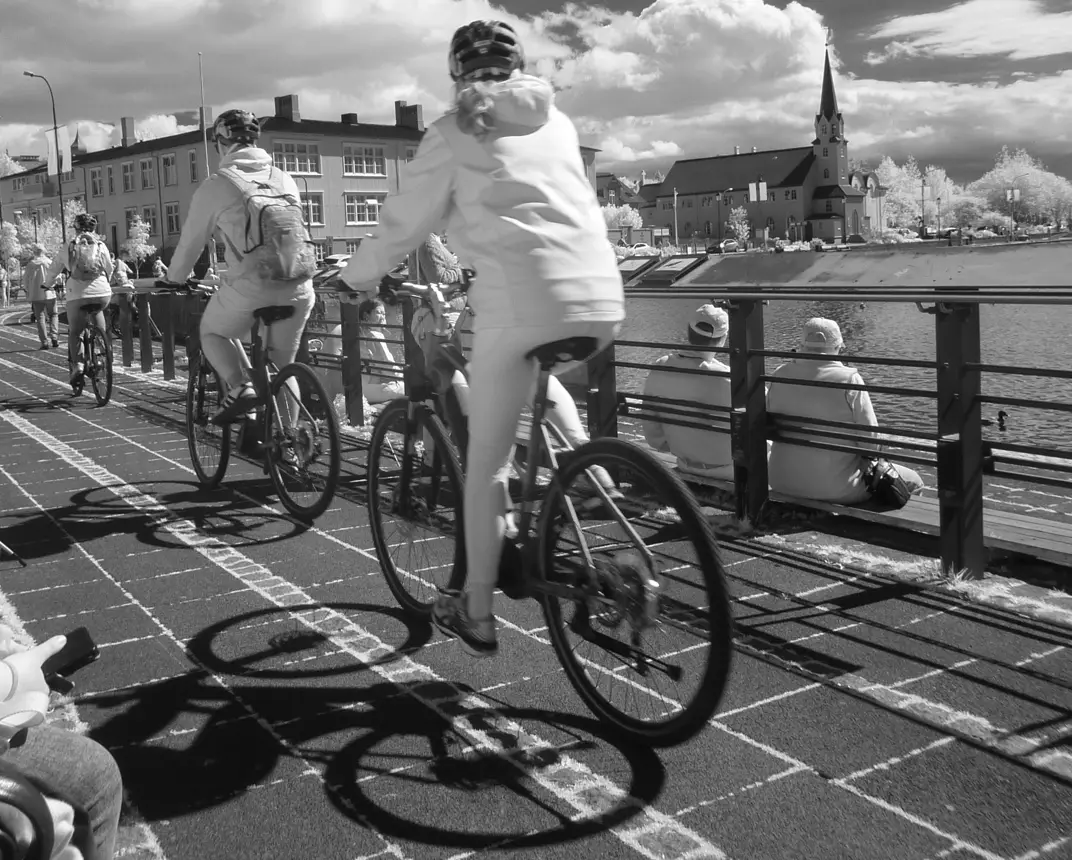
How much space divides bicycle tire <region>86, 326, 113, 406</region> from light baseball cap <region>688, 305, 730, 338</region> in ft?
24.8

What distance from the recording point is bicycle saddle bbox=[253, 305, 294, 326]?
6.69 metres

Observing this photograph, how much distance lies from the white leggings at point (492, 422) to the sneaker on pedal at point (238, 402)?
350cm

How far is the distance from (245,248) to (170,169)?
293 ft

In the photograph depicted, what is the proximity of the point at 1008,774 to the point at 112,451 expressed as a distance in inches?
303

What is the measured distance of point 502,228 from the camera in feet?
11.2

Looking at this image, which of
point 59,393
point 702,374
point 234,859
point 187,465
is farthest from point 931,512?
point 59,393

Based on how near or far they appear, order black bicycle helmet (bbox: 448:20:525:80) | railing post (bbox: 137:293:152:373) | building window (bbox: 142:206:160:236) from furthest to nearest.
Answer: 1. building window (bbox: 142:206:160:236)
2. railing post (bbox: 137:293:152:373)
3. black bicycle helmet (bbox: 448:20:525:80)

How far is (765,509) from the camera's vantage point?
20.4 feet

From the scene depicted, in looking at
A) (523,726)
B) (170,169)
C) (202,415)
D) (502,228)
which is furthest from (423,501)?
(170,169)

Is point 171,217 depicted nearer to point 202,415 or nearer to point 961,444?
point 202,415

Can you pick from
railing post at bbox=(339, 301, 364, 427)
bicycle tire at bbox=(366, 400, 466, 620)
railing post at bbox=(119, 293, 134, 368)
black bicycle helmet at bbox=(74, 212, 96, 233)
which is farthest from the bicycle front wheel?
bicycle tire at bbox=(366, 400, 466, 620)

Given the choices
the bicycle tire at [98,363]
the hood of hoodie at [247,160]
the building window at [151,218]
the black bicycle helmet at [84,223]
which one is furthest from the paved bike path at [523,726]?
the building window at [151,218]

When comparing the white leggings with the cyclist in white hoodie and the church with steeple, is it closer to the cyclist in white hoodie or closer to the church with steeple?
the cyclist in white hoodie

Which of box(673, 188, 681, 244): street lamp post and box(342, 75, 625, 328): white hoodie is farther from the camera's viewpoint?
box(673, 188, 681, 244): street lamp post
